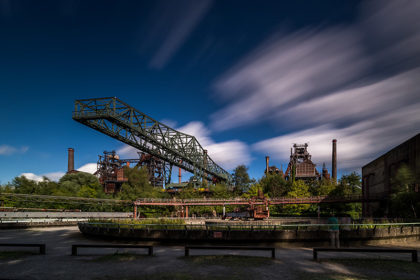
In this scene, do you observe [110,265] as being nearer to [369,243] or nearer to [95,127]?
[369,243]

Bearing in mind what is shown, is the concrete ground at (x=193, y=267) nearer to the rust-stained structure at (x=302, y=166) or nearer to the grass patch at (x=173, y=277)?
the grass patch at (x=173, y=277)

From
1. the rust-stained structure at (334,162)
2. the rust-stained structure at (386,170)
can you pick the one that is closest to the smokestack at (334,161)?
Result: the rust-stained structure at (334,162)

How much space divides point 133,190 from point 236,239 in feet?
164

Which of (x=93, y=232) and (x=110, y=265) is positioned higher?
(x=110, y=265)

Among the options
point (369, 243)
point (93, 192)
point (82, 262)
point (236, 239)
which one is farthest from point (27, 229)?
point (93, 192)

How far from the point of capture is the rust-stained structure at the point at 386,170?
31.5 metres

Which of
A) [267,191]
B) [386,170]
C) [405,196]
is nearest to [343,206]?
[386,170]

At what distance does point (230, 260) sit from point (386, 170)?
3933 cm

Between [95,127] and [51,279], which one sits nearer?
[51,279]

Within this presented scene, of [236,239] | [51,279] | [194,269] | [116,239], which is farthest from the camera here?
[116,239]

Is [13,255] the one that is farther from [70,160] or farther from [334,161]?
[70,160]

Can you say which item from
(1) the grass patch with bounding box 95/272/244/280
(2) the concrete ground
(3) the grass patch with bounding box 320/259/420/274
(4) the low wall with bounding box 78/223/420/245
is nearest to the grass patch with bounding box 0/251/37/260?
(2) the concrete ground

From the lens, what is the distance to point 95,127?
44.2 metres

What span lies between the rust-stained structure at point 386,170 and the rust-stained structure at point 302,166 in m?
36.6
